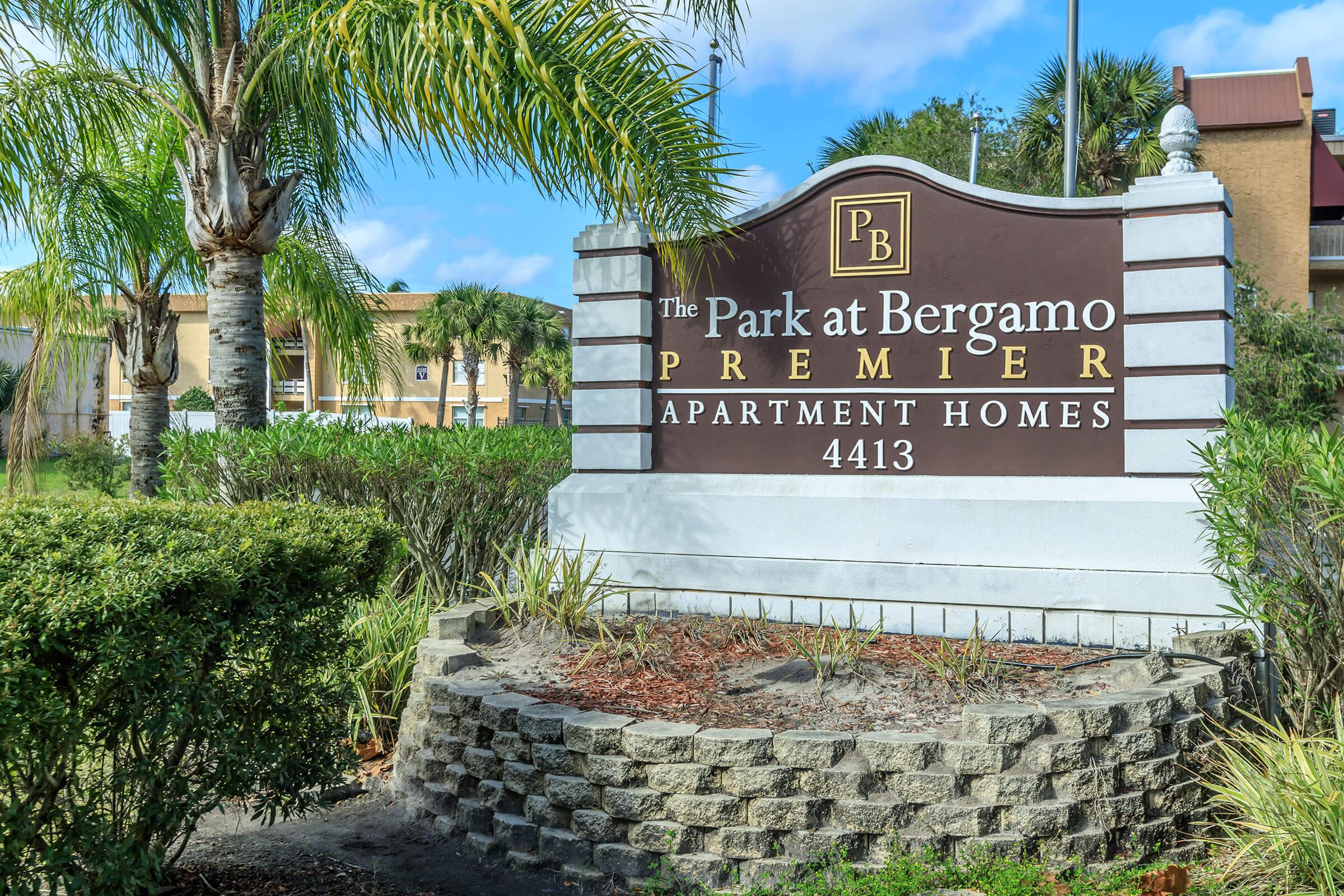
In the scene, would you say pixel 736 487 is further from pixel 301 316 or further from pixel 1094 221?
pixel 301 316

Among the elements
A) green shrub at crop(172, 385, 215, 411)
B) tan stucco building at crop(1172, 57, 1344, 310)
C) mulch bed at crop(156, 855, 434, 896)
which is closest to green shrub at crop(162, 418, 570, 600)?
mulch bed at crop(156, 855, 434, 896)

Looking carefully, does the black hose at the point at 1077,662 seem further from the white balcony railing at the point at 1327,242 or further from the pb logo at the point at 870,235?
the white balcony railing at the point at 1327,242

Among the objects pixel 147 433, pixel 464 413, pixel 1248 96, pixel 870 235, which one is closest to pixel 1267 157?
pixel 1248 96

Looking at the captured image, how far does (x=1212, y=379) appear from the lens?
6.40m

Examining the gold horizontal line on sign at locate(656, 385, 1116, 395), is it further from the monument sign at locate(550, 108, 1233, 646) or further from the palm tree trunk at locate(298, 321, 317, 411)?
the palm tree trunk at locate(298, 321, 317, 411)

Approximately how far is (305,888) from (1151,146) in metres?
20.6

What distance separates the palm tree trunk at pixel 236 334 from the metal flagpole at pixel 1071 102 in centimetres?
1120

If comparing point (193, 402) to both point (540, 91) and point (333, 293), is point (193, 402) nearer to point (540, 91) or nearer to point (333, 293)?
point (333, 293)

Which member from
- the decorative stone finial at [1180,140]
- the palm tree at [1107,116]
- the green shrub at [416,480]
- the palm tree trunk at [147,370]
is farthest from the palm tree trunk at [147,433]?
the palm tree at [1107,116]

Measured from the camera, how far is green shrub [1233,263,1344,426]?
20.4 m

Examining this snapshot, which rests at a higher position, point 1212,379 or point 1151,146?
point 1151,146

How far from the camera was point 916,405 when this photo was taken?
711 centimetres

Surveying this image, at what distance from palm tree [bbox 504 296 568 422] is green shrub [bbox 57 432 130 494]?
14.9 metres

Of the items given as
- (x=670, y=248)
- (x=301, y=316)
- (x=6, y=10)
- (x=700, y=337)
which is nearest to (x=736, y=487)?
(x=700, y=337)
